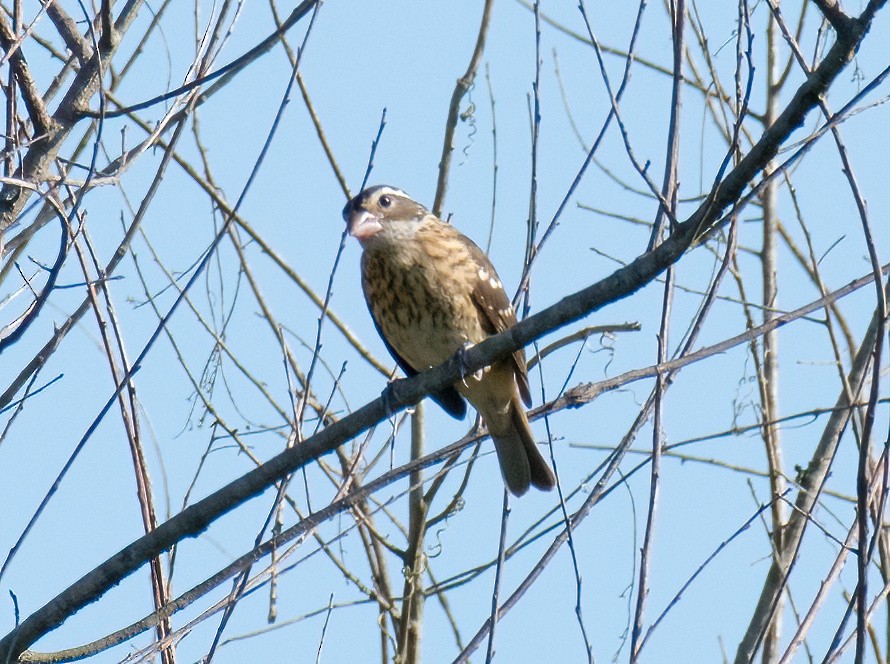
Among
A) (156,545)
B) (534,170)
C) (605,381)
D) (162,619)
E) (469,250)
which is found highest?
(469,250)

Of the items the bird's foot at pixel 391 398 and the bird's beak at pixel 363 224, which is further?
the bird's beak at pixel 363 224

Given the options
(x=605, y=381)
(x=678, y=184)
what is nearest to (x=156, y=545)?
(x=605, y=381)

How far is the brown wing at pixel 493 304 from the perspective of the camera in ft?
16.2

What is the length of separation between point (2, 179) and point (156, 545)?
0.93 m

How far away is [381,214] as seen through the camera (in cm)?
504

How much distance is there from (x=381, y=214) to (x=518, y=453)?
1.16 m

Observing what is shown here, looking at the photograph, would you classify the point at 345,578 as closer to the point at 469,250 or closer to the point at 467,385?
the point at 467,385

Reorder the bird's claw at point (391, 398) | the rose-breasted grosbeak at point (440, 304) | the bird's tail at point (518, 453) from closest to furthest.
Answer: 1. the bird's claw at point (391, 398)
2. the rose-breasted grosbeak at point (440, 304)
3. the bird's tail at point (518, 453)

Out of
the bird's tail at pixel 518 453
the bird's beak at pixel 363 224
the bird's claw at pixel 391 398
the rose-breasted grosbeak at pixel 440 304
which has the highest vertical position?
the bird's beak at pixel 363 224

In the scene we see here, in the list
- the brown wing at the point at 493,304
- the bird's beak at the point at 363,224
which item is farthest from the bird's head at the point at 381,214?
the brown wing at the point at 493,304

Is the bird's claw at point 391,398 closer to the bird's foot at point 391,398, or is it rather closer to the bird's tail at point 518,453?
the bird's foot at point 391,398

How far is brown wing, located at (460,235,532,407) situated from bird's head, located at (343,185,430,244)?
249 millimetres

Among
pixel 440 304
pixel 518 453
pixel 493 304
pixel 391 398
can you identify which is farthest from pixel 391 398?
pixel 518 453

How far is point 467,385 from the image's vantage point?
16.9 ft
